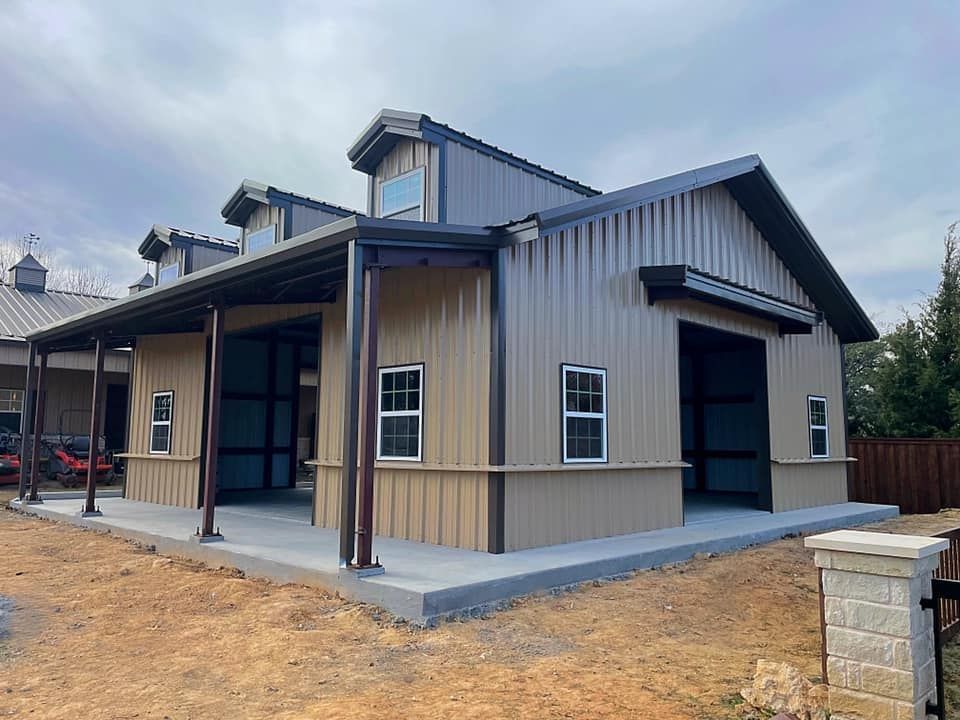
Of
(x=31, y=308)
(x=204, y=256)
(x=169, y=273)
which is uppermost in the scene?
(x=31, y=308)

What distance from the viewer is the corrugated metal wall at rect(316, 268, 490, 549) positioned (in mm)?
7035

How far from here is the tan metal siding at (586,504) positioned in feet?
23.1

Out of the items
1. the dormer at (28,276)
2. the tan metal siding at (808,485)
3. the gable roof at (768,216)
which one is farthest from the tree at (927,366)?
the dormer at (28,276)

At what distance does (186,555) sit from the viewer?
25.4 feet

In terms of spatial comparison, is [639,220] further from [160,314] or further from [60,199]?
[60,199]

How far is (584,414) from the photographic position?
7.89 m

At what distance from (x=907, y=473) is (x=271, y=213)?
1311 centimetres

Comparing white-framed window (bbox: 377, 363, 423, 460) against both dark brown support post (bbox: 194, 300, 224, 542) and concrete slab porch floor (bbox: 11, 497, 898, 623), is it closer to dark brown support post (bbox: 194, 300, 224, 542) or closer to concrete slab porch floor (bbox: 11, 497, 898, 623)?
concrete slab porch floor (bbox: 11, 497, 898, 623)

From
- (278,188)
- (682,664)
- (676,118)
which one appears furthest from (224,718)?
(676,118)

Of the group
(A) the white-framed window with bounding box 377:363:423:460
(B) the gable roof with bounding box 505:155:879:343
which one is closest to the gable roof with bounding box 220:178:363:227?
(A) the white-framed window with bounding box 377:363:423:460

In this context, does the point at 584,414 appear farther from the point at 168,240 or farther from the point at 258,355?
the point at 168,240

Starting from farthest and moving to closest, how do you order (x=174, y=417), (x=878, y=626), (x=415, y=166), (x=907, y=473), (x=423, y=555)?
(x=907, y=473) → (x=174, y=417) → (x=415, y=166) → (x=423, y=555) → (x=878, y=626)

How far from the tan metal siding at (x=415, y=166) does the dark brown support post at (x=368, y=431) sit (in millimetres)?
3009

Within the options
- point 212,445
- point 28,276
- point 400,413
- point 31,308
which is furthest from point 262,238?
point 28,276
